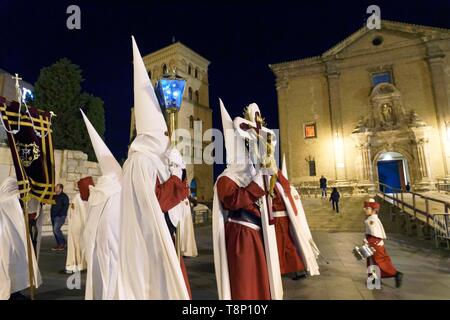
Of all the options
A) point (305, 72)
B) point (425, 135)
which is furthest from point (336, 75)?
point (425, 135)

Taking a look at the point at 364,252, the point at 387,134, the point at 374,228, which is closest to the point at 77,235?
the point at 364,252

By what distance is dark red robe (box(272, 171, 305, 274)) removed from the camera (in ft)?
16.6

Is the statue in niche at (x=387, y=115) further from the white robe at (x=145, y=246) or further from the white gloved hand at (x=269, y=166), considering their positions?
the white robe at (x=145, y=246)

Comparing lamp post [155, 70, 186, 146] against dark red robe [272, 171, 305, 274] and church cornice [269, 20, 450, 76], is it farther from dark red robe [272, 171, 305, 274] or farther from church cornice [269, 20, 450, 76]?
church cornice [269, 20, 450, 76]

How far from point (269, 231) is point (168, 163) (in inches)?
55.5

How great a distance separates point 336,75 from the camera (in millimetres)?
22656

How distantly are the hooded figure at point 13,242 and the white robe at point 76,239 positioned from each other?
1447 millimetres

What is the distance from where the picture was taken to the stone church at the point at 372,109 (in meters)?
19.6

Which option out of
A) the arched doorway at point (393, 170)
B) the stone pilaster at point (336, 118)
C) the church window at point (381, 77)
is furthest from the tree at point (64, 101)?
the church window at point (381, 77)

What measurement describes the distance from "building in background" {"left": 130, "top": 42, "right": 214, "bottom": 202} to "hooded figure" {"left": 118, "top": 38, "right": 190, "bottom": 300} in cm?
2707

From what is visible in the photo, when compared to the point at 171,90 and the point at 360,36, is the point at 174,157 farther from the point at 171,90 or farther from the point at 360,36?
the point at 360,36

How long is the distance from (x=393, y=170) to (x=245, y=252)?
2269 centimetres

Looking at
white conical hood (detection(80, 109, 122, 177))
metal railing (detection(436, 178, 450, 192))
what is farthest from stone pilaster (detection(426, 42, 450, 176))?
white conical hood (detection(80, 109, 122, 177))
